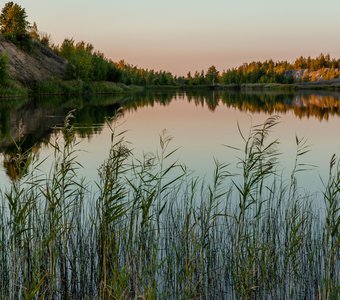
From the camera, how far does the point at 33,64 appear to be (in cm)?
10475

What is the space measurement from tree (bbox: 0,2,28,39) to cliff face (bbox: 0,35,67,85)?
3.94 meters

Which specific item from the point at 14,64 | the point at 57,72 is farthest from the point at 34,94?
the point at 57,72

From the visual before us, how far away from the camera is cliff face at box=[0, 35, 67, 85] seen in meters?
93.6

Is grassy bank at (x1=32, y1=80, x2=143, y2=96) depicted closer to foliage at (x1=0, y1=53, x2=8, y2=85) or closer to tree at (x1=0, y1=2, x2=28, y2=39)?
tree at (x1=0, y1=2, x2=28, y2=39)

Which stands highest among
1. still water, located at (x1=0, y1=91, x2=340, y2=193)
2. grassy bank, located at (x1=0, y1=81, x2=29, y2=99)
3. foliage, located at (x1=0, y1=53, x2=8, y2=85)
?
foliage, located at (x1=0, y1=53, x2=8, y2=85)

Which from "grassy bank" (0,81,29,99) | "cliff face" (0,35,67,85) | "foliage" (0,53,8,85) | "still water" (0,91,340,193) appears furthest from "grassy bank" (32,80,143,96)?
"still water" (0,91,340,193)

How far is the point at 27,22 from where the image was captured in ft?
350

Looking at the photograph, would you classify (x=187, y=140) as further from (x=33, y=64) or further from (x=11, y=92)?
(x=33, y=64)

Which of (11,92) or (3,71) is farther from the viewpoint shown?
(11,92)

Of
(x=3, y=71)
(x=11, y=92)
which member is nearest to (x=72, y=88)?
(x=11, y=92)

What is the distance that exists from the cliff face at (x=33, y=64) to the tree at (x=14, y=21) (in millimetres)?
3943

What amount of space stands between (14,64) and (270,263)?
95.5 meters

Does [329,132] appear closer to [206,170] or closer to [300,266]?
[206,170]

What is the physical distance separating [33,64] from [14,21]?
36.3 feet
